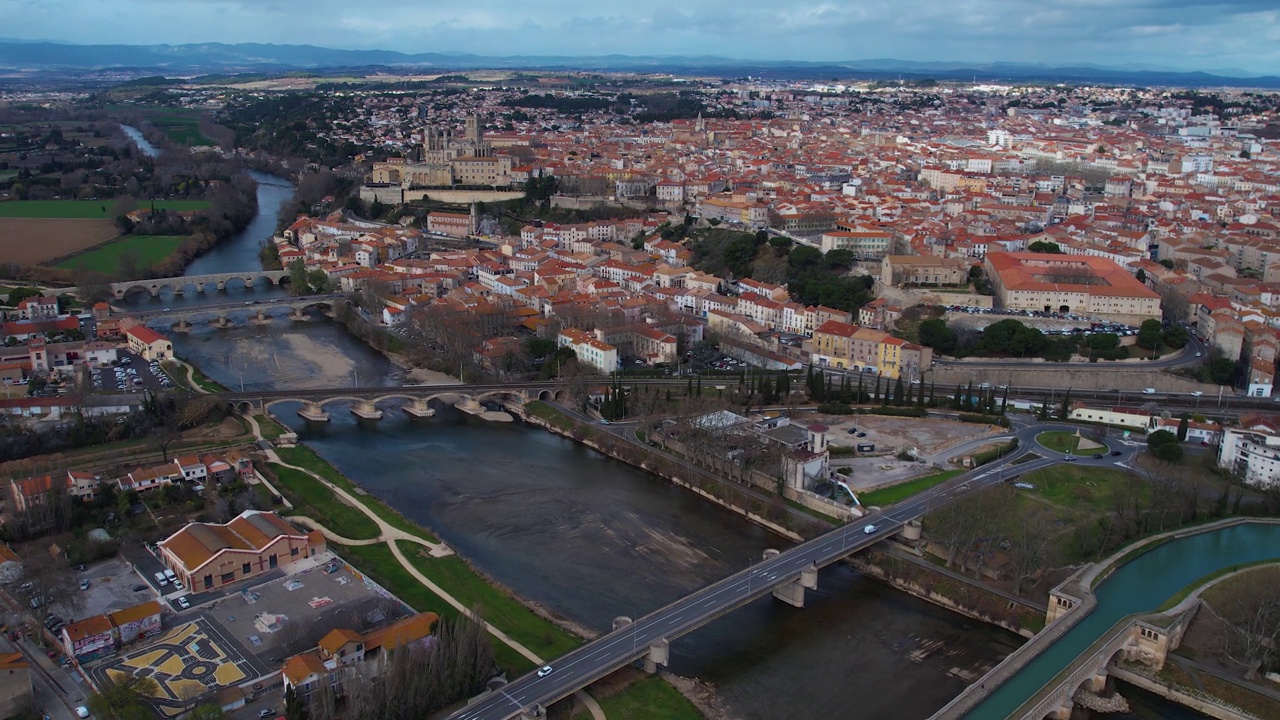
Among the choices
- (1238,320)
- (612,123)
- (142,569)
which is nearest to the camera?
(142,569)

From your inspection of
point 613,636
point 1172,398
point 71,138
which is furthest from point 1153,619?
point 71,138

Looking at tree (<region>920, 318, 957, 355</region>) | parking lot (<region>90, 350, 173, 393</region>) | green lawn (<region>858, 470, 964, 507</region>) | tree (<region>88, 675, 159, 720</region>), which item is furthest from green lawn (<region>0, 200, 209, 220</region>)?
tree (<region>88, 675, 159, 720</region>)

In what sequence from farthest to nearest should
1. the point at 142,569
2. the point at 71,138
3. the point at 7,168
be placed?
the point at 71,138
the point at 7,168
the point at 142,569

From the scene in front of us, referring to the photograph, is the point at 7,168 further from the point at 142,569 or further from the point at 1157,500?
the point at 1157,500

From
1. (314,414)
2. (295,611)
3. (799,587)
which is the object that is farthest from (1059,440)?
(314,414)

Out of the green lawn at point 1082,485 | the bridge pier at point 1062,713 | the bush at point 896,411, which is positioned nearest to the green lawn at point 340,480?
the bridge pier at point 1062,713

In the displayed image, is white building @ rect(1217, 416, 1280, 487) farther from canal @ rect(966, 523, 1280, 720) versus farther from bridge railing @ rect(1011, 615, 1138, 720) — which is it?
bridge railing @ rect(1011, 615, 1138, 720)

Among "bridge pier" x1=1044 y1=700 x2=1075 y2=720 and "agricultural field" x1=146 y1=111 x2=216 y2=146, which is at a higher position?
"agricultural field" x1=146 y1=111 x2=216 y2=146
